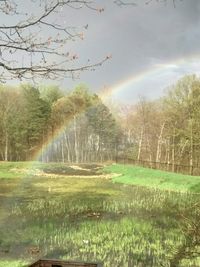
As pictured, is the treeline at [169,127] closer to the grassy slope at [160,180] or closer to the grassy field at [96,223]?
the grassy slope at [160,180]

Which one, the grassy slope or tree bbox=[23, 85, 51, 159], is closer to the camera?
the grassy slope

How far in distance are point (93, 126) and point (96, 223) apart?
43.9 m

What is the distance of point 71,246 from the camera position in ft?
46.9

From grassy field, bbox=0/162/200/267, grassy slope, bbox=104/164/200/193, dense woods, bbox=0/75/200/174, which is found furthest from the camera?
dense woods, bbox=0/75/200/174

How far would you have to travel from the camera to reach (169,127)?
47.8 metres

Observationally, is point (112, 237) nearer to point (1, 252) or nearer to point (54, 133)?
point (1, 252)

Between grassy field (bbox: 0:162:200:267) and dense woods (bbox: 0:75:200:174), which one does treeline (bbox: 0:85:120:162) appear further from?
grassy field (bbox: 0:162:200:267)

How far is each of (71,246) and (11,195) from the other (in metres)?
12.6

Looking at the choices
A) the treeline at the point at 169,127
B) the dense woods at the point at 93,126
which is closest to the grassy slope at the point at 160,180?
the treeline at the point at 169,127

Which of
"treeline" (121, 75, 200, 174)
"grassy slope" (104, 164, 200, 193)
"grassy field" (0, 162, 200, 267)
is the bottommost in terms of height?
"grassy field" (0, 162, 200, 267)

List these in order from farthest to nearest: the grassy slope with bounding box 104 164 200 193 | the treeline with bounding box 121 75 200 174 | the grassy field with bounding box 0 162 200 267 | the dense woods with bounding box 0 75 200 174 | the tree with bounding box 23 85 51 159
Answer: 1. the tree with bounding box 23 85 51 159
2. the dense woods with bounding box 0 75 200 174
3. the treeline with bounding box 121 75 200 174
4. the grassy slope with bounding box 104 164 200 193
5. the grassy field with bounding box 0 162 200 267

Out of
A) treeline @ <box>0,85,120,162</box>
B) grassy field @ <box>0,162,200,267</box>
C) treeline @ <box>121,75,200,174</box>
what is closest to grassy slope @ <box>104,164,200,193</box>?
grassy field @ <box>0,162,200,267</box>

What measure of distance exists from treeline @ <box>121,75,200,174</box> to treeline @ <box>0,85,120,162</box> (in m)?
2.89

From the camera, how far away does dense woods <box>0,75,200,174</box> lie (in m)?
46.7
